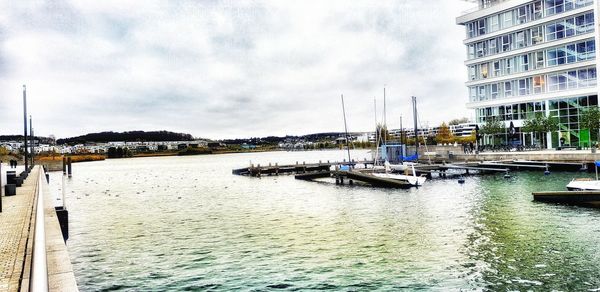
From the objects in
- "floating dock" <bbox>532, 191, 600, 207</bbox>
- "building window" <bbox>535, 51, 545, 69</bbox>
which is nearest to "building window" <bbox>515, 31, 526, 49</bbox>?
"building window" <bbox>535, 51, 545, 69</bbox>

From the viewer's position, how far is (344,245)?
69.6 ft

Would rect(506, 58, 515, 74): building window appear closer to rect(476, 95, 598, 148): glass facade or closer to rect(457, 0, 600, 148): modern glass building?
rect(457, 0, 600, 148): modern glass building

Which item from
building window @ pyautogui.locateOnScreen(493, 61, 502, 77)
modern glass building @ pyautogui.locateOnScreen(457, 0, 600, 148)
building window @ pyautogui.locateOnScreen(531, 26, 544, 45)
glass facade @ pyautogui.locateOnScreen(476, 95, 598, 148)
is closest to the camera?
glass facade @ pyautogui.locateOnScreen(476, 95, 598, 148)


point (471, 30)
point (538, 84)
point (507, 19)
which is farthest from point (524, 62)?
point (471, 30)

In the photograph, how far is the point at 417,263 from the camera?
17.8 metres

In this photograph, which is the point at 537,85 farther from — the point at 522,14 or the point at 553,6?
the point at 522,14

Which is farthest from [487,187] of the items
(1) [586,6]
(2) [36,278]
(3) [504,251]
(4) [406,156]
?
(2) [36,278]

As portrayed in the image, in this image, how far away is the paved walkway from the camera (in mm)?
10492

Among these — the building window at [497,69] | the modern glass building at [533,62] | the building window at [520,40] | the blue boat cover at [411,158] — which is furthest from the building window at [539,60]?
the blue boat cover at [411,158]

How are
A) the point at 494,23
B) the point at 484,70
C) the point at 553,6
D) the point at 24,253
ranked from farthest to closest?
1. the point at 484,70
2. the point at 494,23
3. the point at 553,6
4. the point at 24,253

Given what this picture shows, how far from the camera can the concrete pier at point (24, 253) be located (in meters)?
10.1

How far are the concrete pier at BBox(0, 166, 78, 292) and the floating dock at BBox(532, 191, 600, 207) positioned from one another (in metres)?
28.9

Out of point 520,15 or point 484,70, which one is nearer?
point 520,15

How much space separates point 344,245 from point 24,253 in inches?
502
